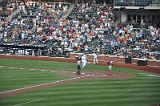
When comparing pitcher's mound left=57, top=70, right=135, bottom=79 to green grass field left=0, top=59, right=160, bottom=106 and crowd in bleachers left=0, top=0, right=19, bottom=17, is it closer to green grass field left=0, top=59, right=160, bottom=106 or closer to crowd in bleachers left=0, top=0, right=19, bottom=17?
green grass field left=0, top=59, right=160, bottom=106

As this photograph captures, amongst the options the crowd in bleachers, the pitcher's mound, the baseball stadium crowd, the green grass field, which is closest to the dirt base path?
the pitcher's mound

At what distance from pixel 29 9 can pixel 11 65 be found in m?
14.5

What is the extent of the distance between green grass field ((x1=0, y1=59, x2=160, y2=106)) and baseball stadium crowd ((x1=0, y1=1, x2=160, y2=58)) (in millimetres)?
8210

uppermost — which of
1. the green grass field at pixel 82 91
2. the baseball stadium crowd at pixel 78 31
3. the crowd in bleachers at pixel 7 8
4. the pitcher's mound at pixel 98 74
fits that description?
the crowd in bleachers at pixel 7 8

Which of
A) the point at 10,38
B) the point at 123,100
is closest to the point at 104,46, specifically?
the point at 10,38

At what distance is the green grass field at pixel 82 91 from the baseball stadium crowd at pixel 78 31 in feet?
26.9

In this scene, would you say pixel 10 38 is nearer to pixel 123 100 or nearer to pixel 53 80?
pixel 53 80

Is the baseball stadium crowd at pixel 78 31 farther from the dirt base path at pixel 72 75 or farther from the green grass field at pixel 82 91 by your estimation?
the green grass field at pixel 82 91

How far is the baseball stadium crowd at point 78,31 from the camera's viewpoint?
3172cm

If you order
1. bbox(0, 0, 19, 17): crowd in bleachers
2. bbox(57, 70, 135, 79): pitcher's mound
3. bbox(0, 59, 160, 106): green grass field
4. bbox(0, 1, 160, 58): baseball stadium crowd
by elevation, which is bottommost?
bbox(0, 59, 160, 106): green grass field

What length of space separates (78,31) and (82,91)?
58.5ft

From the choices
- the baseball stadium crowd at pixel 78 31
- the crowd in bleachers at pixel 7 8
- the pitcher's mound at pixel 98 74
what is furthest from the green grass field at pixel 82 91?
the crowd in bleachers at pixel 7 8

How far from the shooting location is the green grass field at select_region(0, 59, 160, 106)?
15.2m

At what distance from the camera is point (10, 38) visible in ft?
115
